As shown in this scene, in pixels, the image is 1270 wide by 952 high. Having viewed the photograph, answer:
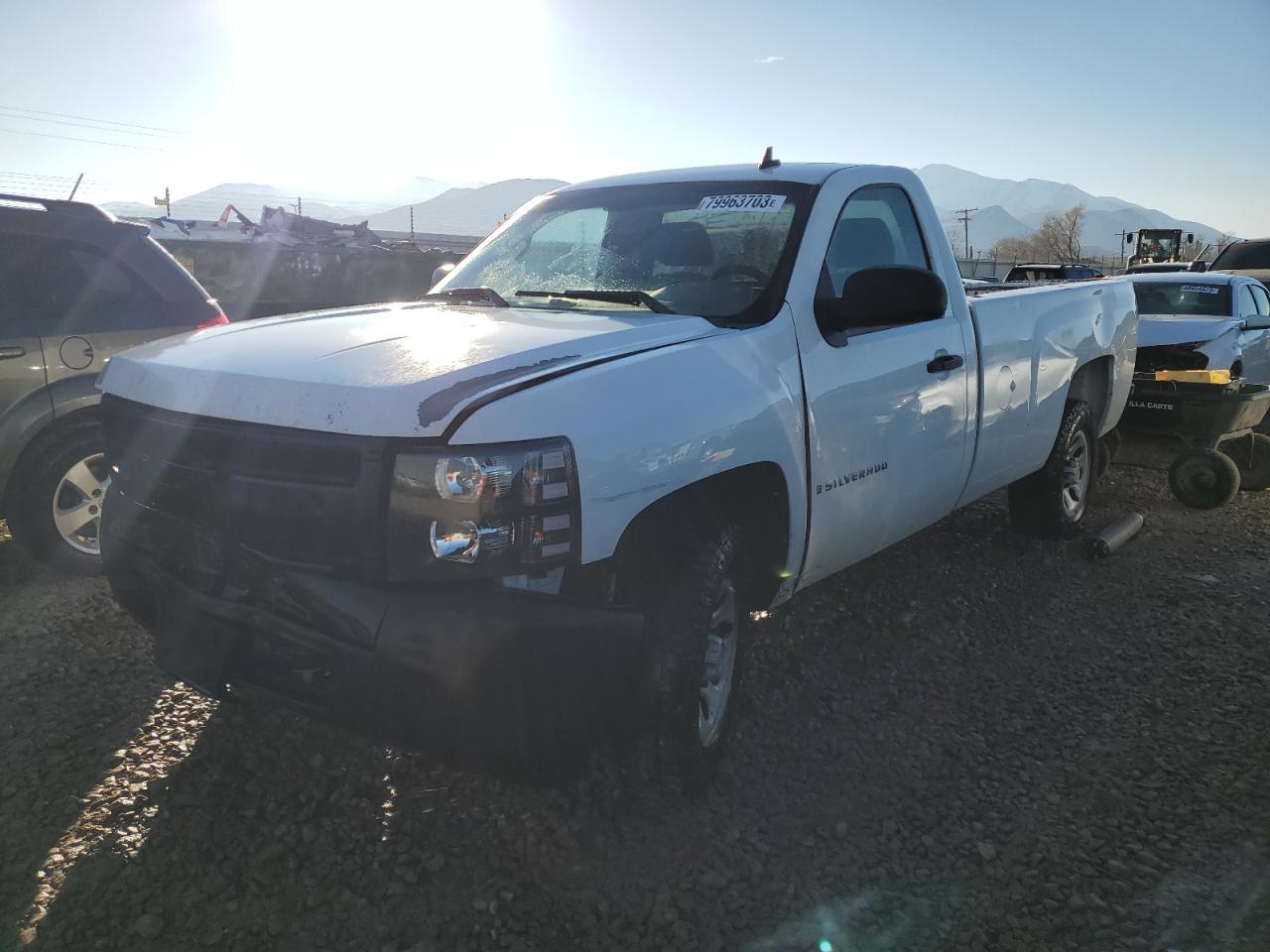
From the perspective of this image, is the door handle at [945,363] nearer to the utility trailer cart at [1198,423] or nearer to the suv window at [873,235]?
the suv window at [873,235]

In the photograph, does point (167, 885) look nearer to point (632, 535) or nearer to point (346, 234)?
point (632, 535)

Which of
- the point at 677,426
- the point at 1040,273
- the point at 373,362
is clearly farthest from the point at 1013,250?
the point at 373,362

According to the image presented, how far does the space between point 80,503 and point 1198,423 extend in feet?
23.4

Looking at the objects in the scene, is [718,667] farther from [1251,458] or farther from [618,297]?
[1251,458]

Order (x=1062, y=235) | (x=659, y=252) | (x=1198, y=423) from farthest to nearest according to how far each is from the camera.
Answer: (x=1062, y=235) → (x=1198, y=423) → (x=659, y=252)

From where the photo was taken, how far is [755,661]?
388cm

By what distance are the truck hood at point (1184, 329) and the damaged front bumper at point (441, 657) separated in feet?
25.3

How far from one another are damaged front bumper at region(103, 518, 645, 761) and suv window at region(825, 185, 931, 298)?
1853 mm

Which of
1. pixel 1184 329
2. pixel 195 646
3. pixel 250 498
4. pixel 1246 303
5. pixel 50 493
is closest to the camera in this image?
pixel 250 498

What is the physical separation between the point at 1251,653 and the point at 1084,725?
122 centimetres

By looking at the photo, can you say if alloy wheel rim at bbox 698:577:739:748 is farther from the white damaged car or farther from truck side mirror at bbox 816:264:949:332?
the white damaged car

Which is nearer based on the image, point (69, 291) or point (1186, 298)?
point (69, 291)

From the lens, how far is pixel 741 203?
3.51 metres

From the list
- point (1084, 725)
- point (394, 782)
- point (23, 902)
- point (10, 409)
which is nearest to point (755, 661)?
point (1084, 725)
